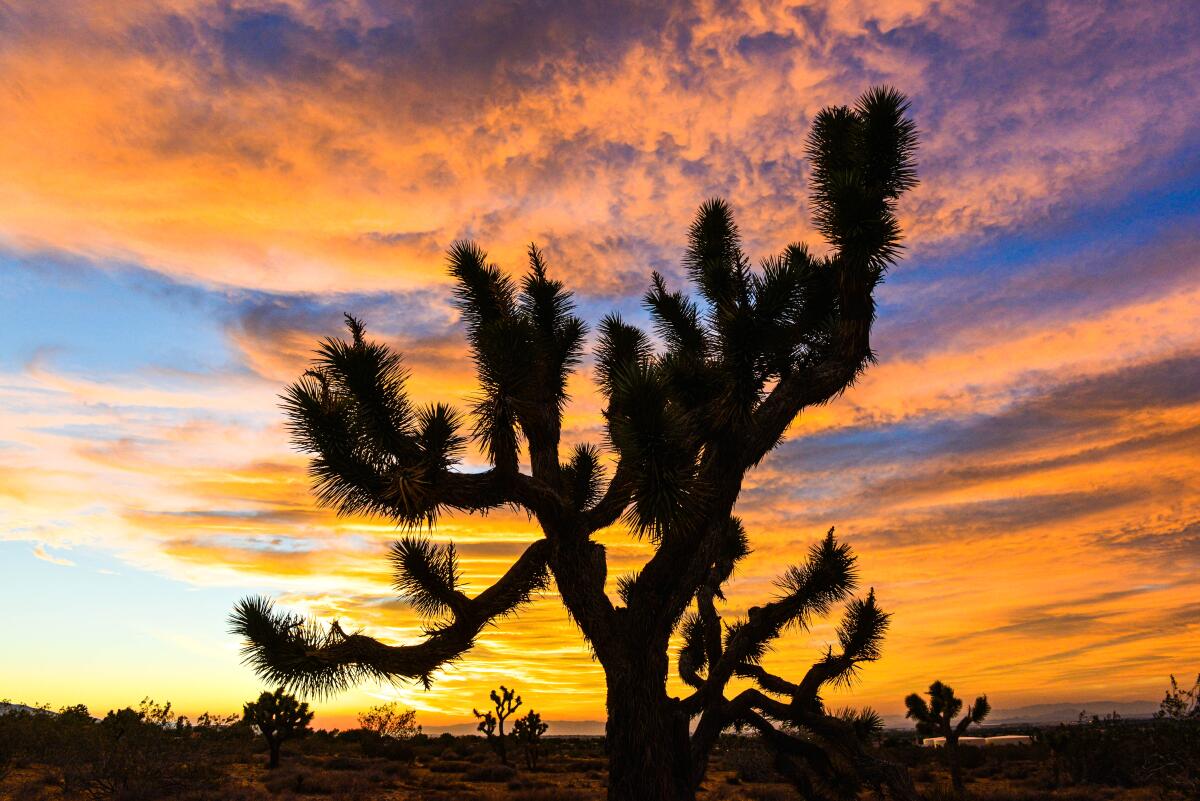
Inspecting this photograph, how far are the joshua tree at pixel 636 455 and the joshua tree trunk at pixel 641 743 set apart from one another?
19 millimetres

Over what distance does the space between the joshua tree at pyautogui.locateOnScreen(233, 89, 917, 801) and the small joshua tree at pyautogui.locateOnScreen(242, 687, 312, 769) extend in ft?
56.7

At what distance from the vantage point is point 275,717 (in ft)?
75.3

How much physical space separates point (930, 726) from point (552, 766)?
13.1m

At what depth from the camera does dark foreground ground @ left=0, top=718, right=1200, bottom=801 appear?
16.8 metres

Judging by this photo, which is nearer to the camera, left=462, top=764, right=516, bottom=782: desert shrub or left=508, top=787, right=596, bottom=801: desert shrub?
left=508, top=787, right=596, bottom=801: desert shrub

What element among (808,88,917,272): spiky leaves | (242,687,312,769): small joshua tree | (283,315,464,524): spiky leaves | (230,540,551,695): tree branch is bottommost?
(242,687,312,769): small joshua tree

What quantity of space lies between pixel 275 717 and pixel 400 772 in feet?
13.3

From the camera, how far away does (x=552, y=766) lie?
2812 centimetres

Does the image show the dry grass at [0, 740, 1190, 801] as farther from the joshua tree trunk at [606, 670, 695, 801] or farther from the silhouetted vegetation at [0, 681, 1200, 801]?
the joshua tree trunk at [606, 670, 695, 801]

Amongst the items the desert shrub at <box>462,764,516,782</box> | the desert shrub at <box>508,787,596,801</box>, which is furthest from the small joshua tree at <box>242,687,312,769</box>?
the desert shrub at <box>508,787,596,801</box>

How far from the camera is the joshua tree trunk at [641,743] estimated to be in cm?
795

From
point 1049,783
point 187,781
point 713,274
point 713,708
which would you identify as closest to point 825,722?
point 713,708

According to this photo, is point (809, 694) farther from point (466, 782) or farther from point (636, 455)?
point (466, 782)

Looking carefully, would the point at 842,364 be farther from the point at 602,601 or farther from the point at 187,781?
the point at 187,781
